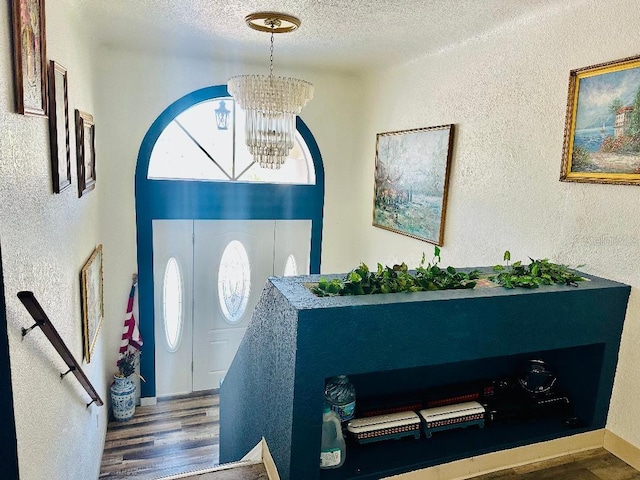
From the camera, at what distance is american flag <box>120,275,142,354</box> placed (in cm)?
410

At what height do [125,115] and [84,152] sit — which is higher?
[125,115]

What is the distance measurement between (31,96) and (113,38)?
2100 millimetres

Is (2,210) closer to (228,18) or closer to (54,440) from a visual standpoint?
(54,440)

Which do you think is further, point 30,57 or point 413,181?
point 413,181

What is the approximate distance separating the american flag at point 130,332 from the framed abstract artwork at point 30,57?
2531 millimetres

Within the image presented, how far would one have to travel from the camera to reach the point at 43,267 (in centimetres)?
187

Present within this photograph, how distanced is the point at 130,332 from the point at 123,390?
20.3 inches

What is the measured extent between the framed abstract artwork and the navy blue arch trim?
7.27 feet

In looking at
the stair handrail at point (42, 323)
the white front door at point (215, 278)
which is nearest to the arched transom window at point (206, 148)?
the white front door at point (215, 278)

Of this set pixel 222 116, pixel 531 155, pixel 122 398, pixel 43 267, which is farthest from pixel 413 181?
pixel 122 398

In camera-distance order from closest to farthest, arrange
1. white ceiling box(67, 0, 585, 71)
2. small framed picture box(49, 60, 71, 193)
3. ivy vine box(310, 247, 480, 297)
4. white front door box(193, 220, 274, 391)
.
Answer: ivy vine box(310, 247, 480, 297) → small framed picture box(49, 60, 71, 193) → white ceiling box(67, 0, 585, 71) → white front door box(193, 220, 274, 391)

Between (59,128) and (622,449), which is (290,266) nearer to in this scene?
(59,128)

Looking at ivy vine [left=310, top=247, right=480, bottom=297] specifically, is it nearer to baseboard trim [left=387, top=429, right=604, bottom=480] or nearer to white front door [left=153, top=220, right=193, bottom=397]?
baseboard trim [left=387, top=429, right=604, bottom=480]

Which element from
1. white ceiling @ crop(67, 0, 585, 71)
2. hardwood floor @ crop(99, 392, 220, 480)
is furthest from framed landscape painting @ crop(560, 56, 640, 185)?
hardwood floor @ crop(99, 392, 220, 480)
